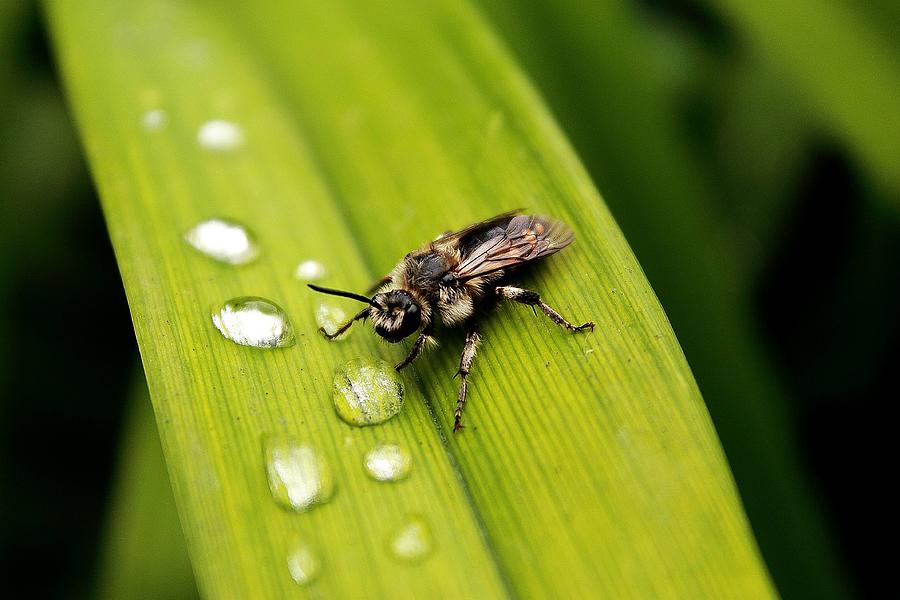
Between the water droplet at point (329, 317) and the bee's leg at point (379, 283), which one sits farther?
the bee's leg at point (379, 283)

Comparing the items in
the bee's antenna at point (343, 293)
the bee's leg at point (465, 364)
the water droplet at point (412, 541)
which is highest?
the bee's antenna at point (343, 293)

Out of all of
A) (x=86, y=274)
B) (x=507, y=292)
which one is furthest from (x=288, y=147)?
(x=86, y=274)

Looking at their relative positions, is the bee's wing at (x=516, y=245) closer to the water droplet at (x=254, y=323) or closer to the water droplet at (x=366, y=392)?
the water droplet at (x=366, y=392)

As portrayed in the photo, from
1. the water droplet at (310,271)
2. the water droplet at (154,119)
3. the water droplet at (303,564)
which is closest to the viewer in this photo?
the water droplet at (303,564)

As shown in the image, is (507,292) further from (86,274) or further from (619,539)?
(86,274)

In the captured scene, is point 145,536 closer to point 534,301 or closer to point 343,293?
point 343,293

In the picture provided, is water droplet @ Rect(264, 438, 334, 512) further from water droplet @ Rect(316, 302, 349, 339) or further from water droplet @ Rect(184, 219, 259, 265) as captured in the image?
water droplet @ Rect(184, 219, 259, 265)

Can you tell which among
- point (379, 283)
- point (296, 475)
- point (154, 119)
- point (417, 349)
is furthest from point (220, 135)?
point (296, 475)

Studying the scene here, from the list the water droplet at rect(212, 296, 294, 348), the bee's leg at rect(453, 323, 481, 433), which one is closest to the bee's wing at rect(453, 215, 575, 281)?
the bee's leg at rect(453, 323, 481, 433)

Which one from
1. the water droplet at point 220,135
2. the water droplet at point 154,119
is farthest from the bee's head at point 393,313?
the water droplet at point 154,119
